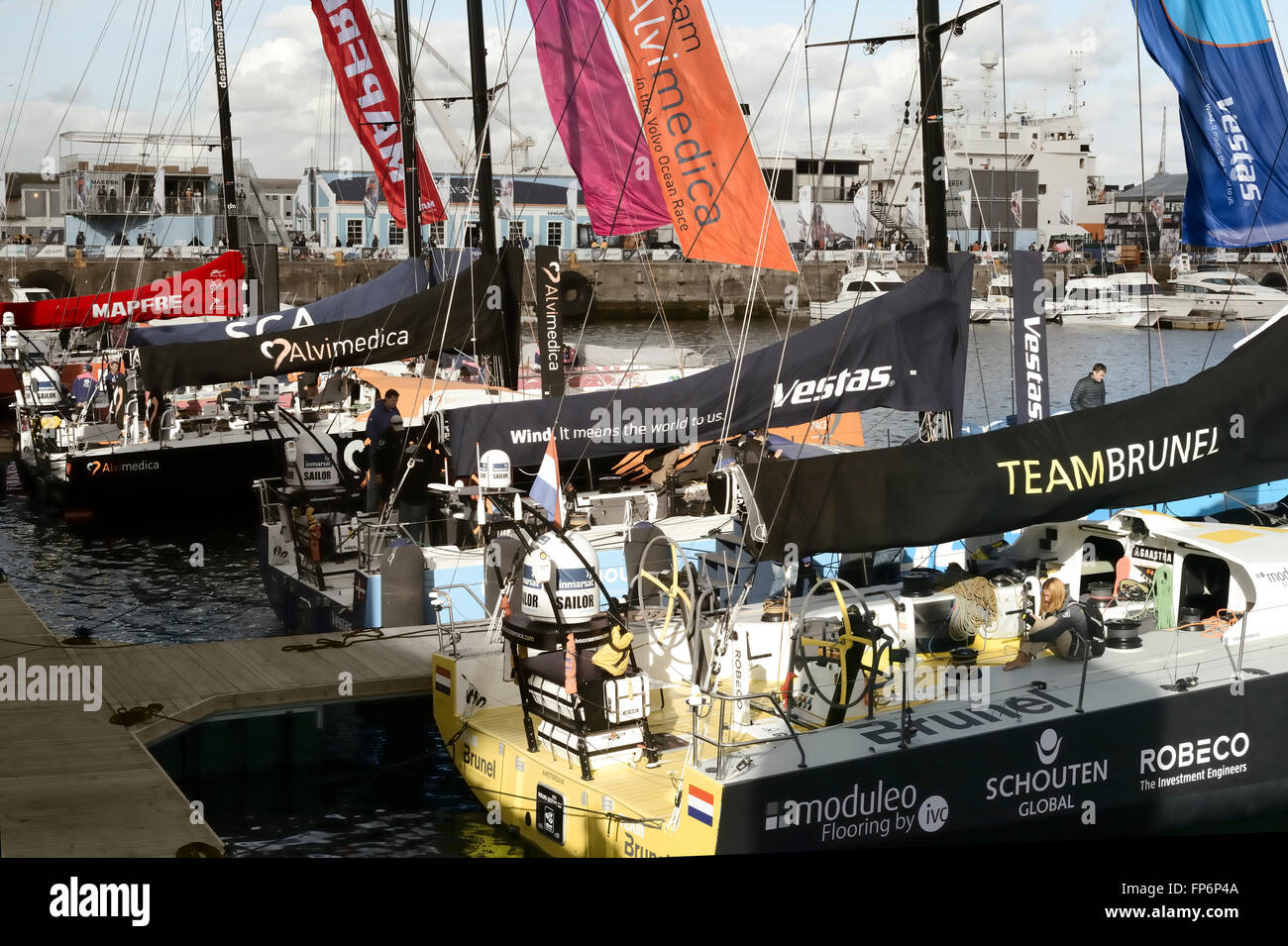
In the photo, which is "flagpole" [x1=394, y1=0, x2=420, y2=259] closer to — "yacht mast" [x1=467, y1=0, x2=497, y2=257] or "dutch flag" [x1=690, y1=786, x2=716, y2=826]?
"yacht mast" [x1=467, y1=0, x2=497, y2=257]

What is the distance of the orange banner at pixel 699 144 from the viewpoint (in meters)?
14.8

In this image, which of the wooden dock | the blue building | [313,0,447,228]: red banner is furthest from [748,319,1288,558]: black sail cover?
the blue building

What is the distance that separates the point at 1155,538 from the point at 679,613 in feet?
12.3

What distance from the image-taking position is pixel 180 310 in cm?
1975

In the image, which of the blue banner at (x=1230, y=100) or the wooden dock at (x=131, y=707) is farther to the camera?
the blue banner at (x=1230, y=100)

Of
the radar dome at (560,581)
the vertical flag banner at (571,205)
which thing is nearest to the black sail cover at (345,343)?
the radar dome at (560,581)

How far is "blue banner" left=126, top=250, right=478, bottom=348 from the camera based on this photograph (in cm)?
1607

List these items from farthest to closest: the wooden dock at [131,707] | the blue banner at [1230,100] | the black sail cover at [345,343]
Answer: the black sail cover at [345,343] < the blue banner at [1230,100] < the wooden dock at [131,707]

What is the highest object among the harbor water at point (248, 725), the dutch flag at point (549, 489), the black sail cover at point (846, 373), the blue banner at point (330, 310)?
the blue banner at point (330, 310)

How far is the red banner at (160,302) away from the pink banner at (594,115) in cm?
556

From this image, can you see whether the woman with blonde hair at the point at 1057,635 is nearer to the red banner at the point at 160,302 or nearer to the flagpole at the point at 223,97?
the red banner at the point at 160,302

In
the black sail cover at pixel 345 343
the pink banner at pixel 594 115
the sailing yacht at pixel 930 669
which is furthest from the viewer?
the pink banner at pixel 594 115

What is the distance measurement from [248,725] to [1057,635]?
266 inches

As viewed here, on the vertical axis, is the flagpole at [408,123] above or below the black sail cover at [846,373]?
above
